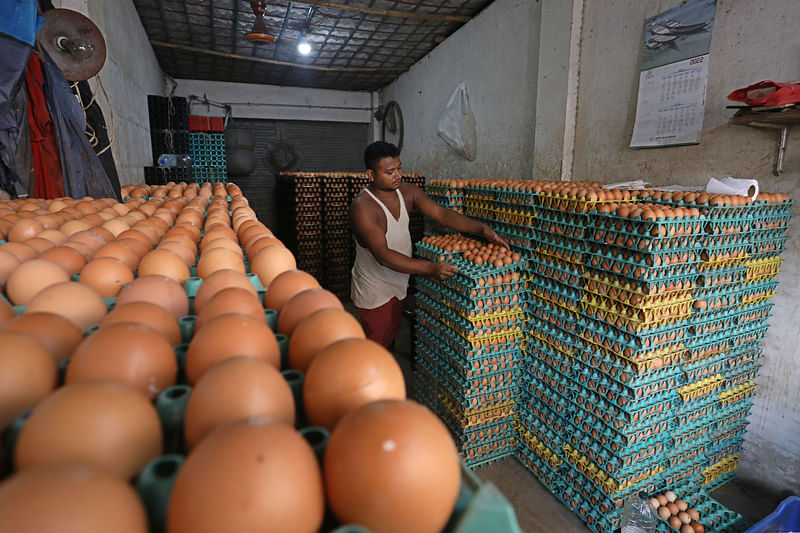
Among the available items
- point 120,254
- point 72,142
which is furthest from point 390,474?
point 72,142

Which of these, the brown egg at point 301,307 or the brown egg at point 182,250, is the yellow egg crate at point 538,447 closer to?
the brown egg at point 301,307

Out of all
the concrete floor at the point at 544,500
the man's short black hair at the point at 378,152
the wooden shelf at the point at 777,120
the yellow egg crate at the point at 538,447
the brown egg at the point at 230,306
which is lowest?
the concrete floor at the point at 544,500

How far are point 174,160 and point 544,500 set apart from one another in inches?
299

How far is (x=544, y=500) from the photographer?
293 centimetres

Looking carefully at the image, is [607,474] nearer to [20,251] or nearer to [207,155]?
[20,251]

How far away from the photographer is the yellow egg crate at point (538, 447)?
2.95 metres

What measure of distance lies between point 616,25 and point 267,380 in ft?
16.1

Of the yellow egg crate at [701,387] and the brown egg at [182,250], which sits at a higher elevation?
the brown egg at [182,250]

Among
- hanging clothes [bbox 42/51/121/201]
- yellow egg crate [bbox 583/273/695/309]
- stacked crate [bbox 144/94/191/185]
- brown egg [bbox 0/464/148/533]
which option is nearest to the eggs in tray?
brown egg [bbox 0/464/148/533]

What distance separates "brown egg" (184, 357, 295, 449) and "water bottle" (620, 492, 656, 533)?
2.72 meters

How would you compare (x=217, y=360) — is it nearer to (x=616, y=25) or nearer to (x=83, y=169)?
(x=83, y=169)

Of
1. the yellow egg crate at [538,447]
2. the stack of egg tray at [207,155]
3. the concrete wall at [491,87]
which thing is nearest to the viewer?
the yellow egg crate at [538,447]

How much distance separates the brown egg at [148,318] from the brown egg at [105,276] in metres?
0.47

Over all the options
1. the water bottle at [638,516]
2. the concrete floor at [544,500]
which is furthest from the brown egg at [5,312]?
the water bottle at [638,516]
